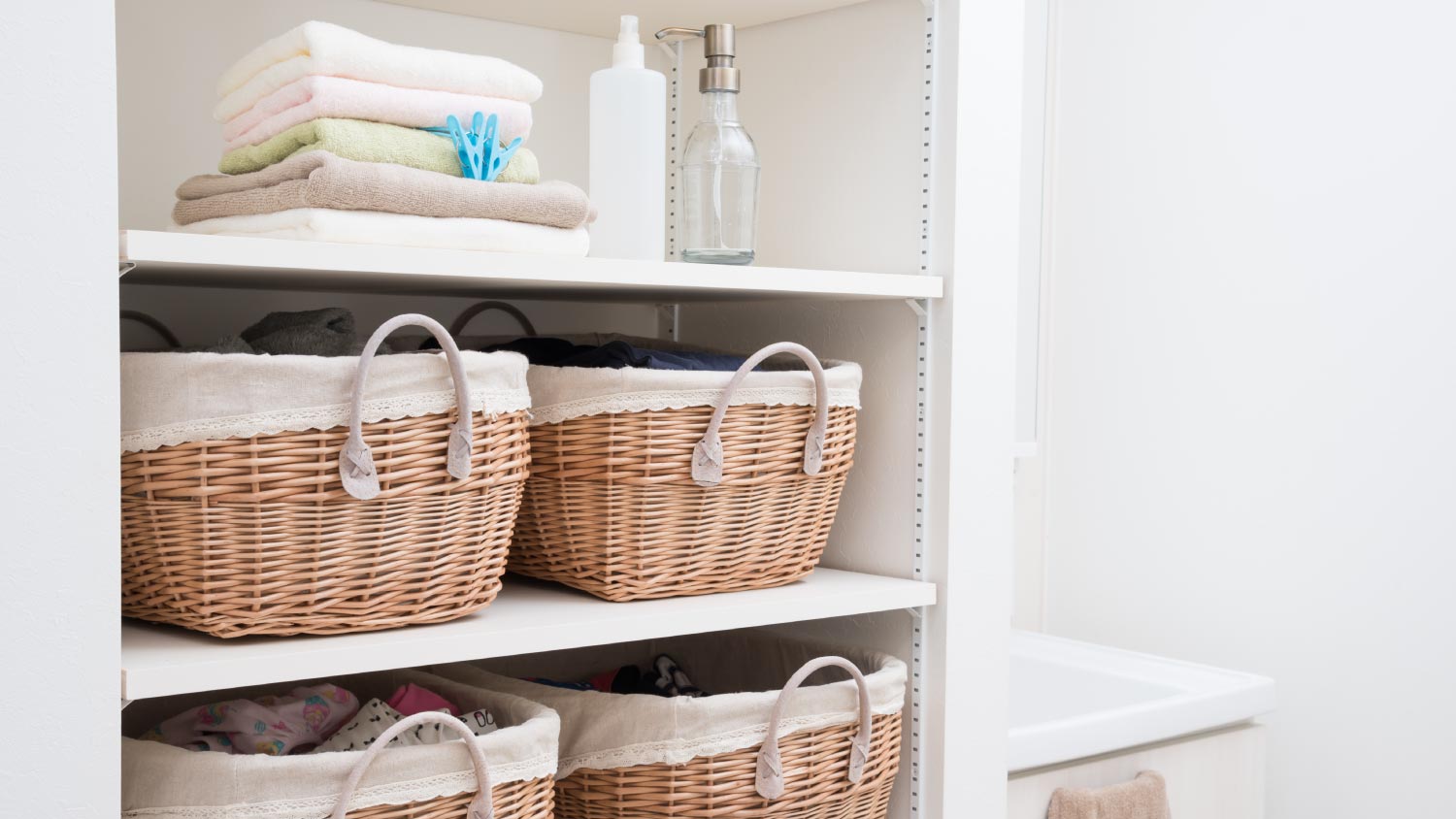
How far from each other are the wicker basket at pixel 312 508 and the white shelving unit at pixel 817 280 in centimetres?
3

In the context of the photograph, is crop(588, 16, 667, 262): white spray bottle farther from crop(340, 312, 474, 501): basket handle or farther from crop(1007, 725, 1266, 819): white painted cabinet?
crop(1007, 725, 1266, 819): white painted cabinet

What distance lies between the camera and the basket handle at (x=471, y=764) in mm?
878

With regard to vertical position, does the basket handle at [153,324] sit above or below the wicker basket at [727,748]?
above

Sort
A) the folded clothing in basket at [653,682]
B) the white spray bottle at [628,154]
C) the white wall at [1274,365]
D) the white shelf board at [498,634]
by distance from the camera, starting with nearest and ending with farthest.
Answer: the white shelf board at [498,634] → the white spray bottle at [628,154] → the folded clothing in basket at [653,682] → the white wall at [1274,365]

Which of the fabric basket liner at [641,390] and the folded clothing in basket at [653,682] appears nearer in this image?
the fabric basket liner at [641,390]

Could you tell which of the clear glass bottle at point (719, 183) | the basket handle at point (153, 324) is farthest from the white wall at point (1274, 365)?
the basket handle at point (153, 324)

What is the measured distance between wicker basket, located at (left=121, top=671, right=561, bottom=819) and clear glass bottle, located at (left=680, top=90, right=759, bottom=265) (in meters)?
0.49

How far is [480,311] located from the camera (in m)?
1.40

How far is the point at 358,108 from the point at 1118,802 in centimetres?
118

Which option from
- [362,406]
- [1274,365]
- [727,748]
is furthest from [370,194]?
[1274,365]

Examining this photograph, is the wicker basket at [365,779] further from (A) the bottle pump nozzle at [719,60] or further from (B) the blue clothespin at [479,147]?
(A) the bottle pump nozzle at [719,60]

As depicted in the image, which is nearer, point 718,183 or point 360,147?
point 360,147

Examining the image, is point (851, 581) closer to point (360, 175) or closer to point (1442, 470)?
point (360, 175)

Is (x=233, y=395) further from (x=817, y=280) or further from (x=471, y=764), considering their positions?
(x=817, y=280)
